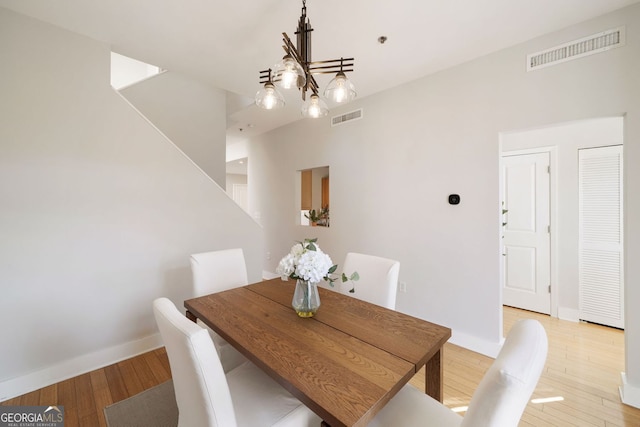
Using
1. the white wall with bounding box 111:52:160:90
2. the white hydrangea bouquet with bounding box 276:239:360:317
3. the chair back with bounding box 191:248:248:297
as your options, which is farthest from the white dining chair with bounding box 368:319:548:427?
the white wall with bounding box 111:52:160:90

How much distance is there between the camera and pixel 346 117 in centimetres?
348

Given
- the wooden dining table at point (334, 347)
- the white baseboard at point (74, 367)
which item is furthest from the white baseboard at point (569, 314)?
the white baseboard at point (74, 367)

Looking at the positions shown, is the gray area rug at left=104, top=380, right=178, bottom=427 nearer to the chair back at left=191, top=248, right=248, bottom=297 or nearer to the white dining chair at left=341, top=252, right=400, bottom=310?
the chair back at left=191, top=248, right=248, bottom=297

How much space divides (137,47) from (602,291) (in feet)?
17.8

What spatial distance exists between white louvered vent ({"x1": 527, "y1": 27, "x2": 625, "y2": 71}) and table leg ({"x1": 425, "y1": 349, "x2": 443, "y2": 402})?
2431mm

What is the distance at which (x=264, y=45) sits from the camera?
7.31 ft

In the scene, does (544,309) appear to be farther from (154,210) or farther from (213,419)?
(154,210)

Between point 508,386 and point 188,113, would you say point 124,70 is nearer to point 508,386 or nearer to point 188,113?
point 188,113

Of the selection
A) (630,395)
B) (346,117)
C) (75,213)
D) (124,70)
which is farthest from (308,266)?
(124,70)

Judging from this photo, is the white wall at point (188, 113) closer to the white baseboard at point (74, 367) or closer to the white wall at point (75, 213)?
the white wall at point (75, 213)

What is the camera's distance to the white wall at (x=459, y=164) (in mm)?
1817

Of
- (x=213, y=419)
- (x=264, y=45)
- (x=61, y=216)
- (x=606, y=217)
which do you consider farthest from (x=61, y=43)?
(x=606, y=217)

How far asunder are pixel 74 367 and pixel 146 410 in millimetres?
860

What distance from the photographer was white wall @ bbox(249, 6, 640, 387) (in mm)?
1817
